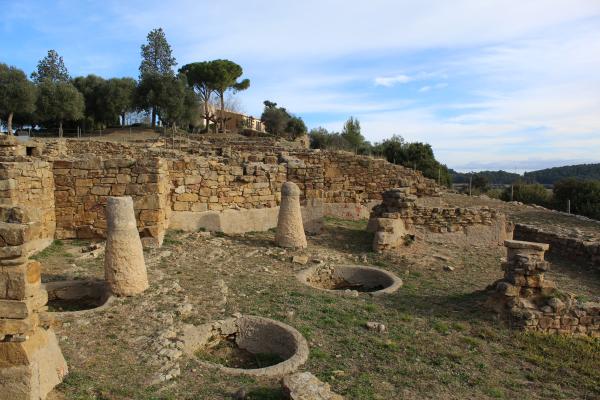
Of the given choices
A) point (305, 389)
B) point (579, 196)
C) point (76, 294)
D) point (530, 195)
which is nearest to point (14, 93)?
Result: point (76, 294)

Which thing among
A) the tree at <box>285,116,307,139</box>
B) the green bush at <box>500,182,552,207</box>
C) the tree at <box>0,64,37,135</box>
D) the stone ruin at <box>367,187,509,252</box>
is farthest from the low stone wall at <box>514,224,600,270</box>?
the tree at <box>285,116,307,139</box>

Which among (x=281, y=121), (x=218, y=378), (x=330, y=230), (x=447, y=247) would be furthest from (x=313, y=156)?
(x=281, y=121)

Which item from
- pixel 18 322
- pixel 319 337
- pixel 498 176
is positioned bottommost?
pixel 319 337

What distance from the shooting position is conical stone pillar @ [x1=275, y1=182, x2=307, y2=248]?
10391mm

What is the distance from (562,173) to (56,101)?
215ft

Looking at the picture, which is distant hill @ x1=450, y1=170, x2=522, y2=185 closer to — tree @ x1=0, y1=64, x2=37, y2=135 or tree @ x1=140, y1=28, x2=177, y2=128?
tree @ x1=140, y1=28, x2=177, y2=128

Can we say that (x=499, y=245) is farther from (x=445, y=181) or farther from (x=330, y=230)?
(x=445, y=181)

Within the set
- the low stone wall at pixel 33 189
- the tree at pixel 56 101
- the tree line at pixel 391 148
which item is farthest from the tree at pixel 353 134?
the low stone wall at pixel 33 189

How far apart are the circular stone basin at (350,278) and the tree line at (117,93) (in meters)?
29.8

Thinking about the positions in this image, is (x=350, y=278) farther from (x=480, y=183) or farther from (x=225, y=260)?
(x=480, y=183)

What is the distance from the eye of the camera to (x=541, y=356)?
6.06 m

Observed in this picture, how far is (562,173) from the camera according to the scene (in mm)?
64938

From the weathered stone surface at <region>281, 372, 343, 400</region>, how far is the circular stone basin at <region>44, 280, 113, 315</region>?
12.0 feet

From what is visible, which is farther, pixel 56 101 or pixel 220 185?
pixel 56 101
